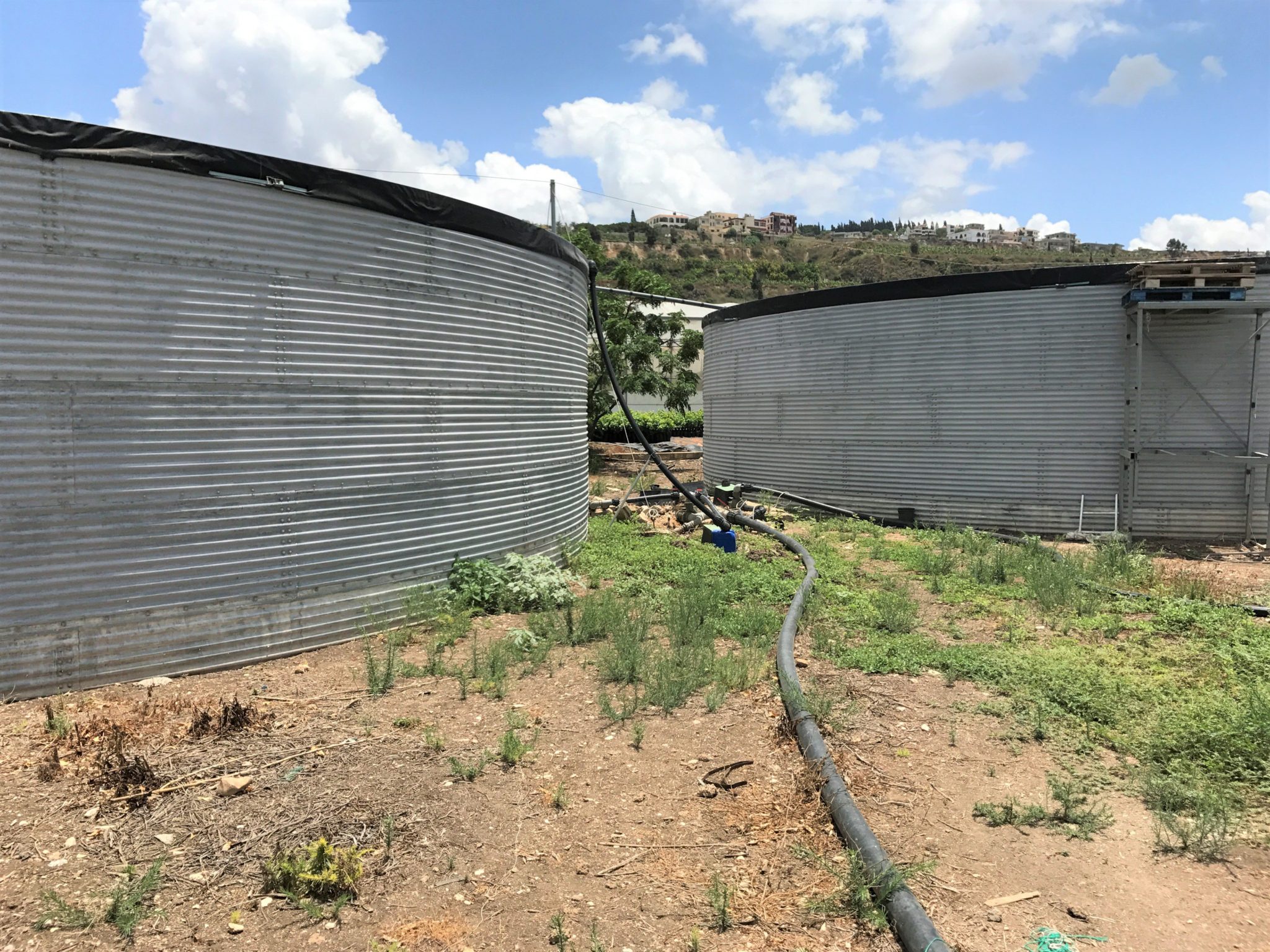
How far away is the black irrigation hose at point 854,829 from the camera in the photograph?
118 inches

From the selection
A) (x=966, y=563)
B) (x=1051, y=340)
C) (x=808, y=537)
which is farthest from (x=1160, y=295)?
(x=808, y=537)

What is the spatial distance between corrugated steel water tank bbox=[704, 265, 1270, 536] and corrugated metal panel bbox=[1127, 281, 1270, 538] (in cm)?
3

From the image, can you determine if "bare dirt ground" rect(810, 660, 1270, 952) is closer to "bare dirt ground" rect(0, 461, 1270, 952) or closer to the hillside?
"bare dirt ground" rect(0, 461, 1270, 952)

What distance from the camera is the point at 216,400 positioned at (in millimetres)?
5930

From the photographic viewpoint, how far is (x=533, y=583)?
8094mm

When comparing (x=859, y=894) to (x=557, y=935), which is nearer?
(x=557, y=935)

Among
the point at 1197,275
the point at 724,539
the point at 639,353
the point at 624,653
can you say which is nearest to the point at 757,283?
the point at 639,353

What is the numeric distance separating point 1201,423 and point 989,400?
3.02 meters

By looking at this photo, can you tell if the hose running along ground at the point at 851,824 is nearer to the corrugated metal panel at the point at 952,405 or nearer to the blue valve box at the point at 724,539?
the blue valve box at the point at 724,539

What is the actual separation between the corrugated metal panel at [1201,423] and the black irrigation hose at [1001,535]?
2115 millimetres

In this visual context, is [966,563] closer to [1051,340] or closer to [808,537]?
[808,537]

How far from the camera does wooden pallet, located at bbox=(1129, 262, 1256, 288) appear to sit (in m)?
10.9

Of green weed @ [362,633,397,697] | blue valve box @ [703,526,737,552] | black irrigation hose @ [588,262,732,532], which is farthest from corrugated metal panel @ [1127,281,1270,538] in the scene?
green weed @ [362,633,397,697]

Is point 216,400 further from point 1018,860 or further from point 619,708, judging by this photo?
point 1018,860
